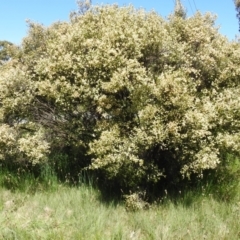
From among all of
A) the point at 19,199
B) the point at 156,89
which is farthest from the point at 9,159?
the point at 156,89

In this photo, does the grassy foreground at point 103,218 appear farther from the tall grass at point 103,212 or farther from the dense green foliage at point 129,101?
the dense green foliage at point 129,101

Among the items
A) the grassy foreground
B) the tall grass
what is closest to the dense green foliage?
the tall grass

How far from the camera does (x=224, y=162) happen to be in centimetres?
848

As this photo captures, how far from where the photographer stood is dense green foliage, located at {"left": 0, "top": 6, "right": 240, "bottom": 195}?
24.1 ft

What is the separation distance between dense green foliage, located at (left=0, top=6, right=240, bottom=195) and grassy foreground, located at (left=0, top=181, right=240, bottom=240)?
0.80m

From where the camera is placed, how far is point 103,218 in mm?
6605

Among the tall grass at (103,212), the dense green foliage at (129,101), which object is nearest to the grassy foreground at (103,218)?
the tall grass at (103,212)

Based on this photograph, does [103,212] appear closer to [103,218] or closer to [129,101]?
[103,218]

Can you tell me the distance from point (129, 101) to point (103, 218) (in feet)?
9.53

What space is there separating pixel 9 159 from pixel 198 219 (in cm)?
555

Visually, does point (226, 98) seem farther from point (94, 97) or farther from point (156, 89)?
point (94, 97)

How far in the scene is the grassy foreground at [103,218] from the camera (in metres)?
5.84

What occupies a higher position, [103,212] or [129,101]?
[129,101]

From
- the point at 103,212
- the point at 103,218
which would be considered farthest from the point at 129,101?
the point at 103,218
